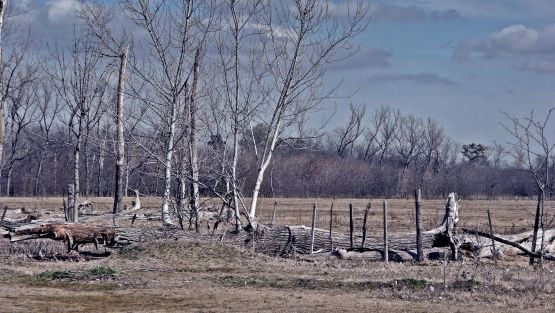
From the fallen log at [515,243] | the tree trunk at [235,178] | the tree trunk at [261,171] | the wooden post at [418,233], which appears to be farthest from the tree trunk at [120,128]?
the fallen log at [515,243]

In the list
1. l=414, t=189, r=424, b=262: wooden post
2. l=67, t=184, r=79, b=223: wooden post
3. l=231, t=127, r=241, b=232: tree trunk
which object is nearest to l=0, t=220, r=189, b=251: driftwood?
l=231, t=127, r=241, b=232: tree trunk

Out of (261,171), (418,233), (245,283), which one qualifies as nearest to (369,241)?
(418,233)

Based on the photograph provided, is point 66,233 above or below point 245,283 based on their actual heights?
above

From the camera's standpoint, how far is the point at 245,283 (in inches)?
678

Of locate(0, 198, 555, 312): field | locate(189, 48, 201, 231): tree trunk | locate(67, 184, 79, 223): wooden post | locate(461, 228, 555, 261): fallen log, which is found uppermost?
locate(189, 48, 201, 231): tree trunk

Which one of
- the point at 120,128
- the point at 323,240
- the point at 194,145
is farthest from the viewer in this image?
the point at 120,128

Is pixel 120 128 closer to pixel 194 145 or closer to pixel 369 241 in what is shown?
pixel 194 145

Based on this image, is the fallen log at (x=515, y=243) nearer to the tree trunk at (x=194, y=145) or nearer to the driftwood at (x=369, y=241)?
the driftwood at (x=369, y=241)

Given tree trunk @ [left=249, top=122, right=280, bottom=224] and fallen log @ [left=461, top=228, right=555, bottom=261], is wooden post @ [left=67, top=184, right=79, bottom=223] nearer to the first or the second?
tree trunk @ [left=249, top=122, right=280, bottom=224]

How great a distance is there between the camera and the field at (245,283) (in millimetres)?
14516

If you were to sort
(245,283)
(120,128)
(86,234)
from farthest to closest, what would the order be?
(120,128)
(86,234)
(245,283)

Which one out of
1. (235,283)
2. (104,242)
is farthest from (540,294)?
(104,242)

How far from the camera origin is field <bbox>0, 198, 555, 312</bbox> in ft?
47.6

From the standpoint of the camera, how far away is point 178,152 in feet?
89.0
